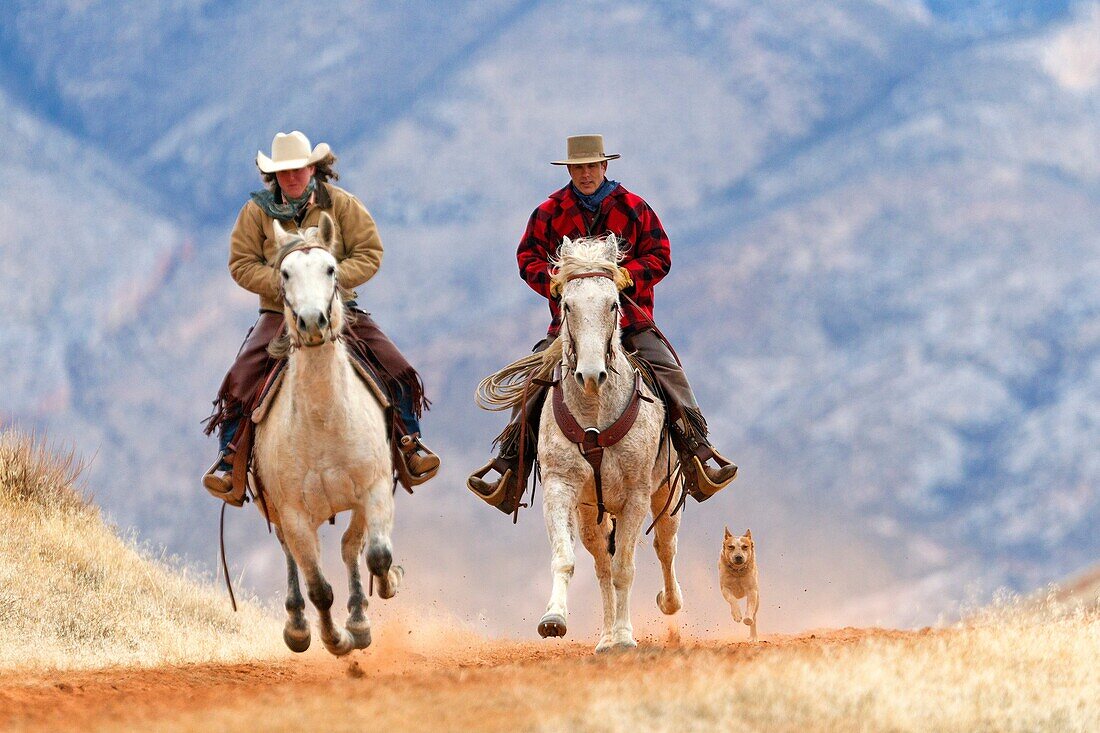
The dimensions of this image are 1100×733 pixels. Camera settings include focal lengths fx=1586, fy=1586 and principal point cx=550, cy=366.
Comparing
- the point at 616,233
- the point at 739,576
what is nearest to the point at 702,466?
the point at 616,233

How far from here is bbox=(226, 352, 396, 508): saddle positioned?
11.0 meters

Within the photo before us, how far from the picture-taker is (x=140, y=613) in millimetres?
15656

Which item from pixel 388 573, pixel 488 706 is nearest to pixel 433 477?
pixel 388 573

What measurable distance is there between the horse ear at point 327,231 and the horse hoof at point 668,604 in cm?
466

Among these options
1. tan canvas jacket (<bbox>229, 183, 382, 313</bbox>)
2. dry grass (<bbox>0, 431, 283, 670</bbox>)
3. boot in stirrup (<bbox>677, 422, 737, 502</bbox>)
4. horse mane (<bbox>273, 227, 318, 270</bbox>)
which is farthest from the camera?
dry grass (<bbox>0, 431, 283, 670</bbox>)

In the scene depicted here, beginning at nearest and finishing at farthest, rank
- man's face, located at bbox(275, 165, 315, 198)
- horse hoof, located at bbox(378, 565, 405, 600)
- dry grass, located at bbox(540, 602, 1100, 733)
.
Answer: dry grass, located at bbox(540, 602, 1100, 733) < horse hoof, located at bbox(378, 565, 405, 600) < man's face, located at bbox(275, 165, 315, 198)

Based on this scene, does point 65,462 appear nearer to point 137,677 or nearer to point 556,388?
point 137,677

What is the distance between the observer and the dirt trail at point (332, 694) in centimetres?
838

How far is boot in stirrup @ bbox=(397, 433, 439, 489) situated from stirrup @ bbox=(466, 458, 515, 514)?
0.77 meters

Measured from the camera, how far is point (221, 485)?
11289 millimetres

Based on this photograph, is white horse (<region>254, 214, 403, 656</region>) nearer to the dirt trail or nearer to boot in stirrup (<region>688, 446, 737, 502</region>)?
the dirt trail

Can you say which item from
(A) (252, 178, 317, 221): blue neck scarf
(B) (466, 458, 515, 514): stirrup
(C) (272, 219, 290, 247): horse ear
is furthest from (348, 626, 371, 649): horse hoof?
(A) (252, 178, 317, 221): blue neck scarf

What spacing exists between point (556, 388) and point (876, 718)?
3538 mm

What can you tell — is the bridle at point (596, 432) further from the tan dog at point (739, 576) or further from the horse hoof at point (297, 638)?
the tan dog at point (739, 576)
